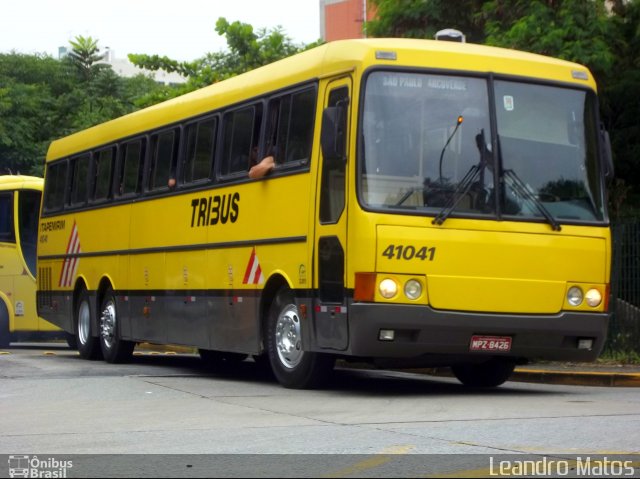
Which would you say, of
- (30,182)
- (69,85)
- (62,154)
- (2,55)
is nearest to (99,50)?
(69,85)

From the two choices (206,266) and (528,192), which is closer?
(528,192)

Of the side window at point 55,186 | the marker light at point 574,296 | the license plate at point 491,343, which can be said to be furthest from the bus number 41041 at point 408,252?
the side window at point 55,186

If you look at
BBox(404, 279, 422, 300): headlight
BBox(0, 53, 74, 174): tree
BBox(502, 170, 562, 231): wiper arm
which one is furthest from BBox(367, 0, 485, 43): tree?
BBox(0, 53, 74, 174): tree

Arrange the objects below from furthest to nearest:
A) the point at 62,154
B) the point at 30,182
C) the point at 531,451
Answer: the point at 30,182 → the point at 62,154 → the point at 531,451

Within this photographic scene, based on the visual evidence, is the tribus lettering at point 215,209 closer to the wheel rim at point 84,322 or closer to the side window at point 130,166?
the side window at point 130,166

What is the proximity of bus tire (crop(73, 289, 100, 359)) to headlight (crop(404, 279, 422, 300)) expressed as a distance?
878 cm

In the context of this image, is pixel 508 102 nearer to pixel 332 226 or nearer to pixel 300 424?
pixel 332 226

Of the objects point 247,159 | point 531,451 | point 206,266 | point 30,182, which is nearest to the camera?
point 531,451

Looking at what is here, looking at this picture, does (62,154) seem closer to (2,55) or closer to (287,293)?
(287,293)

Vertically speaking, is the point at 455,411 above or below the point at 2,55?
below

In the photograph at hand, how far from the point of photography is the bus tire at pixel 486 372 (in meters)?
14.1

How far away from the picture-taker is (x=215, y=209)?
1534 centimetres

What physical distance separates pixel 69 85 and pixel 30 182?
89.7 ft

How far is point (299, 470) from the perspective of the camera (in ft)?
24.7
